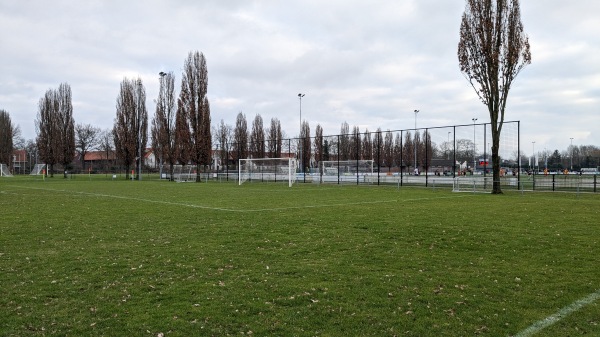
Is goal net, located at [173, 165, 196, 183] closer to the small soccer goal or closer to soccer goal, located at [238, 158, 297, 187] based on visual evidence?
soccer goal, located at [238, 158, 297, 187]

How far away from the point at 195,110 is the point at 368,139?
72.6ft

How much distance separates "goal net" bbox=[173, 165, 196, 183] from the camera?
52.7 meters

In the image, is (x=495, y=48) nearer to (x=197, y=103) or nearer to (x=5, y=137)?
(x=197, y=103)

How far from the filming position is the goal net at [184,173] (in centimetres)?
5269

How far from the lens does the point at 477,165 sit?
3609 centimetres

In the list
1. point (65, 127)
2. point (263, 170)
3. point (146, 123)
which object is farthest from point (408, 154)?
point (65, 127)

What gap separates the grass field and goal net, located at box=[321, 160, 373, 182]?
91.7 feet

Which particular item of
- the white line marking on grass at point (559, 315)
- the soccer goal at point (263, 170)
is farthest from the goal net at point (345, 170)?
the white line marking on grass at point (559, 315)

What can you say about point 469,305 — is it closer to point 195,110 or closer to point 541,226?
point 541,226

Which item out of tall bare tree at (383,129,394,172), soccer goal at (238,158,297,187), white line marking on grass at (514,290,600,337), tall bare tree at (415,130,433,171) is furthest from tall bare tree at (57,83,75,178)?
white line marking on grass at (514,290,600,337)

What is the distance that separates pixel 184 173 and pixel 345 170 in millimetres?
22095

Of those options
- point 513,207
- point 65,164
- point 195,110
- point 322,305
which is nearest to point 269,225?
point 322,305

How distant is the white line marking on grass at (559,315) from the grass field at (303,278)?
0.03 meters

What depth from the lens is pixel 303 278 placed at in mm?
6328
